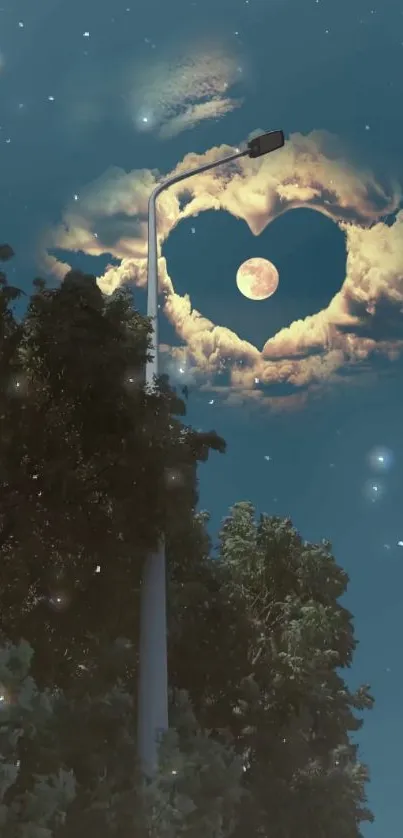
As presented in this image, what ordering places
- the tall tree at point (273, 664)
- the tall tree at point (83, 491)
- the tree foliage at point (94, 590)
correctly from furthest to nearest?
the tall tree at point (273, 664) < the tall tree at point (83, 491) < the tree foliage at point (94, 590)

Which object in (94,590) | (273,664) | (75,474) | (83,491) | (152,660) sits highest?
(75,474)

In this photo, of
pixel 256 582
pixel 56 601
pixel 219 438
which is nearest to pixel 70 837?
pixel 56 601

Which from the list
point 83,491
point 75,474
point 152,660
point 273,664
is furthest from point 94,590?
point 273,664

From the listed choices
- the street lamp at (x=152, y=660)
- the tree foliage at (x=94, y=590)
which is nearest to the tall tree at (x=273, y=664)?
the tree foliage at (x=94, y=590)

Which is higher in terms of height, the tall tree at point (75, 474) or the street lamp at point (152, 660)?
the tall tree at point (75, 474)

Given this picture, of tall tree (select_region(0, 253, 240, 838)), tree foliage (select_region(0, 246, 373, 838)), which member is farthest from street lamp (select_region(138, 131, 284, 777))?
tall tree (select_region(0, 253, 240, 838))

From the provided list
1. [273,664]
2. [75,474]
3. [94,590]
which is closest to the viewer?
[75,474]

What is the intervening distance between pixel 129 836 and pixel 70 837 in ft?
2.03

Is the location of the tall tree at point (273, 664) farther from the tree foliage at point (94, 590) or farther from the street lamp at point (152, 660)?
the street lamp at point (152, 660)

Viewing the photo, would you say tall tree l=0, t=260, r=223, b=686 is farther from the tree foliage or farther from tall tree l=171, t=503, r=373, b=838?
tall tree l=171, t=503, r=373, b=838

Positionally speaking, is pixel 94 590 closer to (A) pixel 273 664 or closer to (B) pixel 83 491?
(B) pixel 83 491

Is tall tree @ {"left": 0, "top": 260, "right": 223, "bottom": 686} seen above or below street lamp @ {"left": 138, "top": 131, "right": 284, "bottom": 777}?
above

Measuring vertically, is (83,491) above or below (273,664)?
above

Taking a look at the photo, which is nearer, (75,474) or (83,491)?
(75,474)
